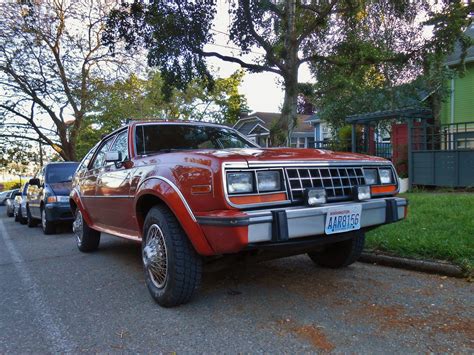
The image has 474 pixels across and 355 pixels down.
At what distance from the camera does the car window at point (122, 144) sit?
4.78 metres

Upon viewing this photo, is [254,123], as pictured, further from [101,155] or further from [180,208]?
[180,208]

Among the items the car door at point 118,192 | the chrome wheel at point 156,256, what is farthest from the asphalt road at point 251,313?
the car door at point 118,192

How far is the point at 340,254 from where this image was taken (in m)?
4.62

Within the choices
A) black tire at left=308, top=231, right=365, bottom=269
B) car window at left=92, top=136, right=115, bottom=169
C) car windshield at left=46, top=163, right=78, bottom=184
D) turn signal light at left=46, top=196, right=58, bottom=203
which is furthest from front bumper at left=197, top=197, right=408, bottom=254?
Result: car windshield at left=46, top=163, right=78, bottom=184

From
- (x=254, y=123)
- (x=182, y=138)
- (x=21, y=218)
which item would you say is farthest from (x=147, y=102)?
(x=182, y=138)

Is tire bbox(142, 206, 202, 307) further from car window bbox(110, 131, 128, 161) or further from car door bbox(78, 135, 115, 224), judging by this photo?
car door bbox(78, 135, 115, 224)

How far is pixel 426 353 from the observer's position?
2676 millimetres

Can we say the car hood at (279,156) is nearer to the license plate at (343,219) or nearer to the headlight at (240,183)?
the headlight at (240,183)

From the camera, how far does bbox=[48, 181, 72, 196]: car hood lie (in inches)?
353

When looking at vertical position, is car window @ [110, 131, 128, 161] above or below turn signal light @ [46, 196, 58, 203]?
above

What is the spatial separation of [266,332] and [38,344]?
1.66 m

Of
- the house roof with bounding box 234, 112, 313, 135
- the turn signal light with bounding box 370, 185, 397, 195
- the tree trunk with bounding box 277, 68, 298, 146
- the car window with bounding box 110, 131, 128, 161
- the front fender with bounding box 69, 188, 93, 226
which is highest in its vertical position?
the house roof with bounding box 234, 112, 313, 135

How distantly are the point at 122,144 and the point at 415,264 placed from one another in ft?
12.0

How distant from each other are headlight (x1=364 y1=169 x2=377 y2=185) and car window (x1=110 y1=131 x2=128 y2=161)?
2.57 metres
